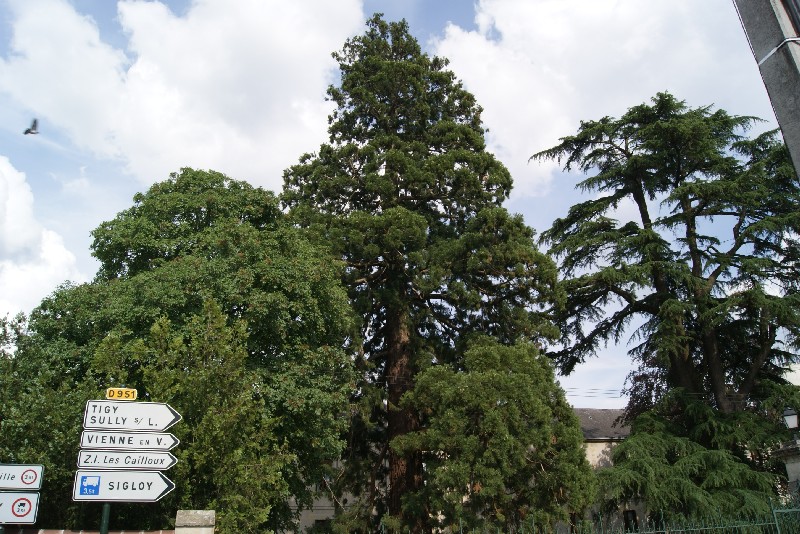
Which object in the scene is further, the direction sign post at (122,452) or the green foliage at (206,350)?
the green foliage at (206,350)

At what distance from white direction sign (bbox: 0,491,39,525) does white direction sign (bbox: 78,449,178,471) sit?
1099mm

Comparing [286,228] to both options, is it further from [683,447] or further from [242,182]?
[683,447]

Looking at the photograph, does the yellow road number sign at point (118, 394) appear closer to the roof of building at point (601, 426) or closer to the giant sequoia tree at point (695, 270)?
the giant sequoia tree at point (695, 270)

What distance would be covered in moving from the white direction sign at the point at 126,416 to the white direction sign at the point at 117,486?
0.50 meters

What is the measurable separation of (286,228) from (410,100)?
7879 mm

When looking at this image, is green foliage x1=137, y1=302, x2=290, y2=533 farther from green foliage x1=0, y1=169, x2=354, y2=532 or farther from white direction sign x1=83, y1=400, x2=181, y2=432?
white direction sign x1=83, y1=400, x2=181, y2=432

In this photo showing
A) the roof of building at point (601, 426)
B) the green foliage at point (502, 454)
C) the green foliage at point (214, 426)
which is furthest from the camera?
the roof of building at point (601, 426)

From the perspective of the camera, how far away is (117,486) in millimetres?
6750

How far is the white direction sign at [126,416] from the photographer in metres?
6.88

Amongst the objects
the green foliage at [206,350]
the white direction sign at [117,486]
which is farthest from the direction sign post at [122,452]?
the green foliage at [206,350]

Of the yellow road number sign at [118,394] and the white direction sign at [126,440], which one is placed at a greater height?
the yellow road number sign at [118,394]

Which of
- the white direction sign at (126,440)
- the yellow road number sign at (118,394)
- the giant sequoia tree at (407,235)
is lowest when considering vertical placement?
the white direction sign at (126,440)

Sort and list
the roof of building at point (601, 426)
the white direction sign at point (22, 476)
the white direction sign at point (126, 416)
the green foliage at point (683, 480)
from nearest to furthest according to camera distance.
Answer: the white direction sign at point (126, 416) → the white direction sign at point (22, 476) → the green foliage at point (683, 480) → the roof of building at point (601, 426)

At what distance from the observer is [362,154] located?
19.8 meters
